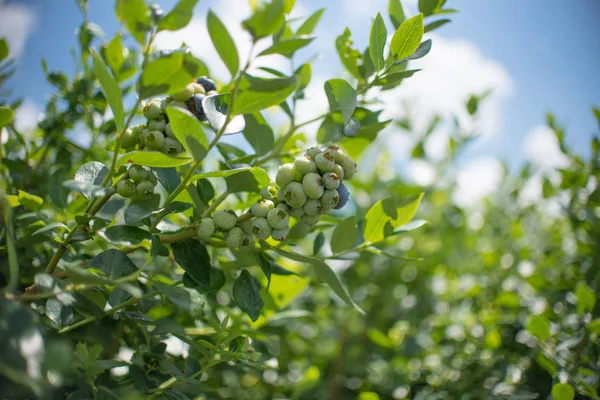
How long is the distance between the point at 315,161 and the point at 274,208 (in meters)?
0.13

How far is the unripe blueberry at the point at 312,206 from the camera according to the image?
858 mm

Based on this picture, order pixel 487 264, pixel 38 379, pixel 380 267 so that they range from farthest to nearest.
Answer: pixel 380 267 < pixel 487 264 < pixel 38 379

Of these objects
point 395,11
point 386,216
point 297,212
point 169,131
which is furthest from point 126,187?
point 395,11

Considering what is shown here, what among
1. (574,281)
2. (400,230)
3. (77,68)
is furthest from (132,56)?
(574,281)

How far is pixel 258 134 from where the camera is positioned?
42.6 inches

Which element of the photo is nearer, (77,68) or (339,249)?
(339,249)

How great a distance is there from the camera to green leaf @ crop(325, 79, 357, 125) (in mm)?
912

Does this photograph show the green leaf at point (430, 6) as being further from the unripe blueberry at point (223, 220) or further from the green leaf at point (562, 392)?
the green leaf at point (562, 392)

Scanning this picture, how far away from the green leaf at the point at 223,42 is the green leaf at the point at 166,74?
0.22ft

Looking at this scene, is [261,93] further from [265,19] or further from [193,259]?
[193,259]

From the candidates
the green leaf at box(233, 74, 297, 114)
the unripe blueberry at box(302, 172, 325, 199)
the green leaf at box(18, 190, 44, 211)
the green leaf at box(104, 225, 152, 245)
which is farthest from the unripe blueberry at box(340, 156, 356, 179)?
the green leaf at box(18, 190, 44, 211)

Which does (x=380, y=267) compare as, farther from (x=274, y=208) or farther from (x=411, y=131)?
(x=274, y=208)

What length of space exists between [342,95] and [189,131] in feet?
1.17

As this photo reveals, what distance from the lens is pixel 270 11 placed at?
66 centimetres
